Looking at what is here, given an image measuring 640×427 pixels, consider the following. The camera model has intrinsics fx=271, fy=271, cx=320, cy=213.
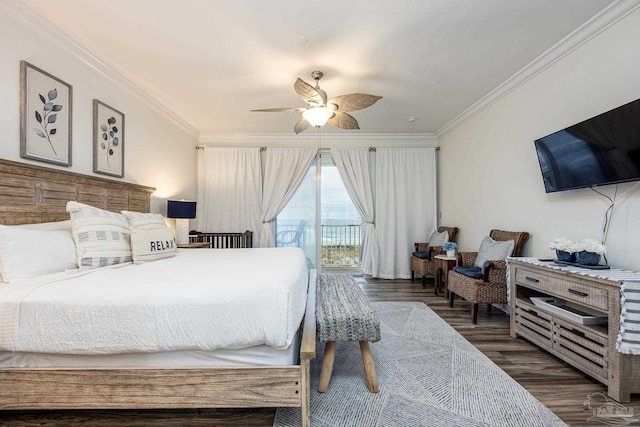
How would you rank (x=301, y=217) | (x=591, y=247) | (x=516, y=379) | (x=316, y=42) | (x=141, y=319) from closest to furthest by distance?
(x=141, y=319) → (x=516, y=379) → (x=591, y=247) → (x=316, y=42) → (x=301, y=217)

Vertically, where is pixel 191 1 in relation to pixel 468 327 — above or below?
above

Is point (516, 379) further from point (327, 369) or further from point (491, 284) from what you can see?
point (327, 369)

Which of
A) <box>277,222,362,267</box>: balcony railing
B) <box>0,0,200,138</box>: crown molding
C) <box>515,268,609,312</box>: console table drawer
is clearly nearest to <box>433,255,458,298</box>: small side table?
<box>515,268,609,312</box>: console table drawer

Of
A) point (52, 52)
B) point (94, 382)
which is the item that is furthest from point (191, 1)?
point (94, 382)

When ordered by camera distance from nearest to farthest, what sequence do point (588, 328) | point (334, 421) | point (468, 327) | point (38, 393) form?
1. point (38, 393)
2. point (334, 421)
3. point (588, 328)
4. point (468, 327)

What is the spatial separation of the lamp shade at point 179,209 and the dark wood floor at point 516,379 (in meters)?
2.45

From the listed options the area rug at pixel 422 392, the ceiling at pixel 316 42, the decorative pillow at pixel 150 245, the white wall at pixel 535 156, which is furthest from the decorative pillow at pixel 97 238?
the white wall at pixel 535 156

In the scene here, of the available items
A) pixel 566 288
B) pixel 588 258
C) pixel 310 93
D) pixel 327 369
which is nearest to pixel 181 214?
pixel 310 93

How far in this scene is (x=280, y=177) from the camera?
509cm

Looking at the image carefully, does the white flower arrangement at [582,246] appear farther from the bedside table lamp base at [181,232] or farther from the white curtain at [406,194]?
the bedside table lamp base at [181,232]

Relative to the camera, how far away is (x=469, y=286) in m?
2.98

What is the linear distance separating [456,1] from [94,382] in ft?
10.8

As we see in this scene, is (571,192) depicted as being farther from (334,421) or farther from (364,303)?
(334,421)

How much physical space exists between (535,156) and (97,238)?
4099 millimetres
